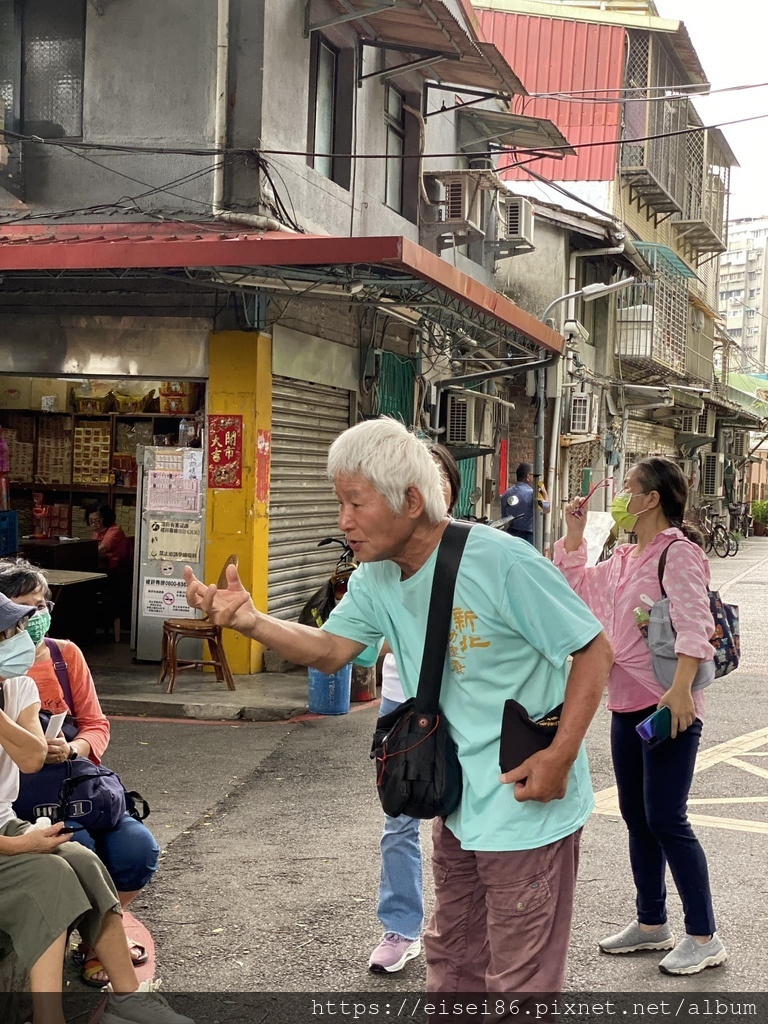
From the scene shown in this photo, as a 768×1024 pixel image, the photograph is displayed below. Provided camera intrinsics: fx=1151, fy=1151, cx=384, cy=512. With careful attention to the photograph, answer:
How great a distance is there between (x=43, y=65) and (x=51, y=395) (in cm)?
355

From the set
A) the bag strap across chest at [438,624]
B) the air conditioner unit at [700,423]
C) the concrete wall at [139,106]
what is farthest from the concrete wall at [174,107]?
the air conditioner unit at [700,423]

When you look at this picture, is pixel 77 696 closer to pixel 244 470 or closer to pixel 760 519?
pixel 244 470

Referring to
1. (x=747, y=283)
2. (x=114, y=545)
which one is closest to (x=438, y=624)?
(x=114, y=545)

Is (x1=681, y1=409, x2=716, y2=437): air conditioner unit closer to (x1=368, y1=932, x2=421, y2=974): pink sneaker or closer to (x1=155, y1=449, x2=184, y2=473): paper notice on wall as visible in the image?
(x1=155, y1=449, x2=184, y2=473): paper notice on wall

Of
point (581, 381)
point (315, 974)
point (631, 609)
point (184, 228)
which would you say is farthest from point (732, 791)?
point (581, 381)

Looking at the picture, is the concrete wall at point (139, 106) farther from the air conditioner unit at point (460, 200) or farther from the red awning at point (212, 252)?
the air conditioner unit at point (460, 200)

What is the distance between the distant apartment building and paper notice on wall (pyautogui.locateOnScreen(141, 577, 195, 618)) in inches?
3174

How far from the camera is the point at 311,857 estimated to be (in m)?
5.39

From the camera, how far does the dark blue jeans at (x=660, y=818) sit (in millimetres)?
4008

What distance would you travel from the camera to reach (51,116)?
10633mm

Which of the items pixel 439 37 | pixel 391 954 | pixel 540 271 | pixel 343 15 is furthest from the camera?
pixel 540 271

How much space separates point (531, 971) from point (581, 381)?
20293mm

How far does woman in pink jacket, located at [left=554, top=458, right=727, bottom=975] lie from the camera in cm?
401

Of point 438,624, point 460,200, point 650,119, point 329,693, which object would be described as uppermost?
point 650,119
